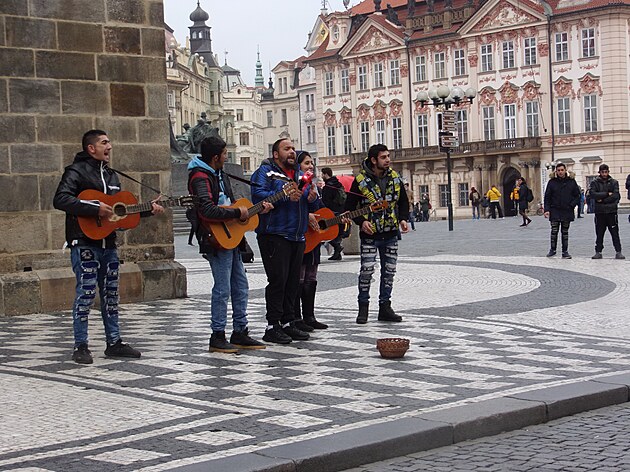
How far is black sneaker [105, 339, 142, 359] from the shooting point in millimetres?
9430

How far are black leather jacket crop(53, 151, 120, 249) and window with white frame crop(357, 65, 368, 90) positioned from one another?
71.5 meters

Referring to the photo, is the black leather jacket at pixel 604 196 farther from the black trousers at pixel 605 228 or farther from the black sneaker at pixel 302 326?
the black sneaker at pixel 302 326

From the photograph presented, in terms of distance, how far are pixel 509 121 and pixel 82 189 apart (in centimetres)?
6405

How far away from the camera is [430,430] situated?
6457 millimetres

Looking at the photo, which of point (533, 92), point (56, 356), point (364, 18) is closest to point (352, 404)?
point (56, 356)

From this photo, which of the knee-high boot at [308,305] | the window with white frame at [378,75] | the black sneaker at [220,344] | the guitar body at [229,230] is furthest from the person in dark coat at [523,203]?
the window with white frame at [378,75]

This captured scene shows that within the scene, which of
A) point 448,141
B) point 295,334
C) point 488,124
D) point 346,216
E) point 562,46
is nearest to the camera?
point 295,334

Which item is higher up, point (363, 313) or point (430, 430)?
point (363, 313)

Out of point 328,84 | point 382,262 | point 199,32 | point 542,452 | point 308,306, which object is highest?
point 199,32

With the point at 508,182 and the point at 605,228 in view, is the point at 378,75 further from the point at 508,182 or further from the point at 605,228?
the point at 605,228

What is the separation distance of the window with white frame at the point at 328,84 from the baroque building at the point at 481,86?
0.22 feet

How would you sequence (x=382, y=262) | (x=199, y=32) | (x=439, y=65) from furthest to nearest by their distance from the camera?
1. (x=199, y=32)
2. (x=439, y=65)
3. (x=382, y=262)

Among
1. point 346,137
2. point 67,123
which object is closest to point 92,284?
point 67,123

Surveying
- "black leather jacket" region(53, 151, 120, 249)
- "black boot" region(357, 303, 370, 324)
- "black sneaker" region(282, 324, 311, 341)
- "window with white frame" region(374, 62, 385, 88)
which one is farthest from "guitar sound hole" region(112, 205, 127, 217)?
"window with white frame" region(374, 62, 385, 88)
